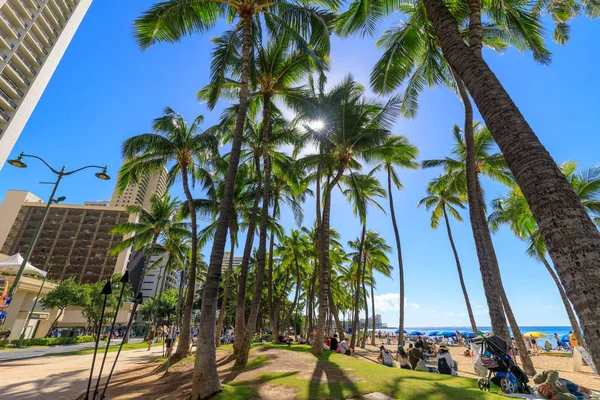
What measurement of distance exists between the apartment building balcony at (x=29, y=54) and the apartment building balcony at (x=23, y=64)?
23.5 inches

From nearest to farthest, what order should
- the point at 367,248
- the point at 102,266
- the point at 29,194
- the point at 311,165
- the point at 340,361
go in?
the point at 340,361 → the point at 311,165 → the point at 367,248 → the point at 102,266 → the point at 29,194

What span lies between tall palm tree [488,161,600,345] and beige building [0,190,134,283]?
80.9 m

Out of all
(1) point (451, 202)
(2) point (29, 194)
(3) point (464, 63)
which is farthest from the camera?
(2) point (29, 194)

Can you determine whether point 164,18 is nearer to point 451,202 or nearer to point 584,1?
point 584,1

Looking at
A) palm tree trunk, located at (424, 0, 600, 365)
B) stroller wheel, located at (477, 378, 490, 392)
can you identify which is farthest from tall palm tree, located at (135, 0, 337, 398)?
stroller wheel, located at (477, 378, 490, 392)

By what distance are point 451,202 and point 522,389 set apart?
65.3ft

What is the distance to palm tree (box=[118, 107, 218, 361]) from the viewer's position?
1475 centimetres

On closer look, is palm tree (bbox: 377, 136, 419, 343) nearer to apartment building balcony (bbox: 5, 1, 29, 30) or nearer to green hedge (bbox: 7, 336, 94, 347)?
green hedge (bbox: 7, 336, 94, 347)

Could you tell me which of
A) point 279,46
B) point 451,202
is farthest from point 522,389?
point 451,202

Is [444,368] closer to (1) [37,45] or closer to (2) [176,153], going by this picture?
(2) [176,153]

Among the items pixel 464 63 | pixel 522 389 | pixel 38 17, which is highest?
pixel 38 17

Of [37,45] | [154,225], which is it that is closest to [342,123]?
[154,225]

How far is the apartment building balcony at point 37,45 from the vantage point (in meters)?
45.3

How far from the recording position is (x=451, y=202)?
24.8 m
